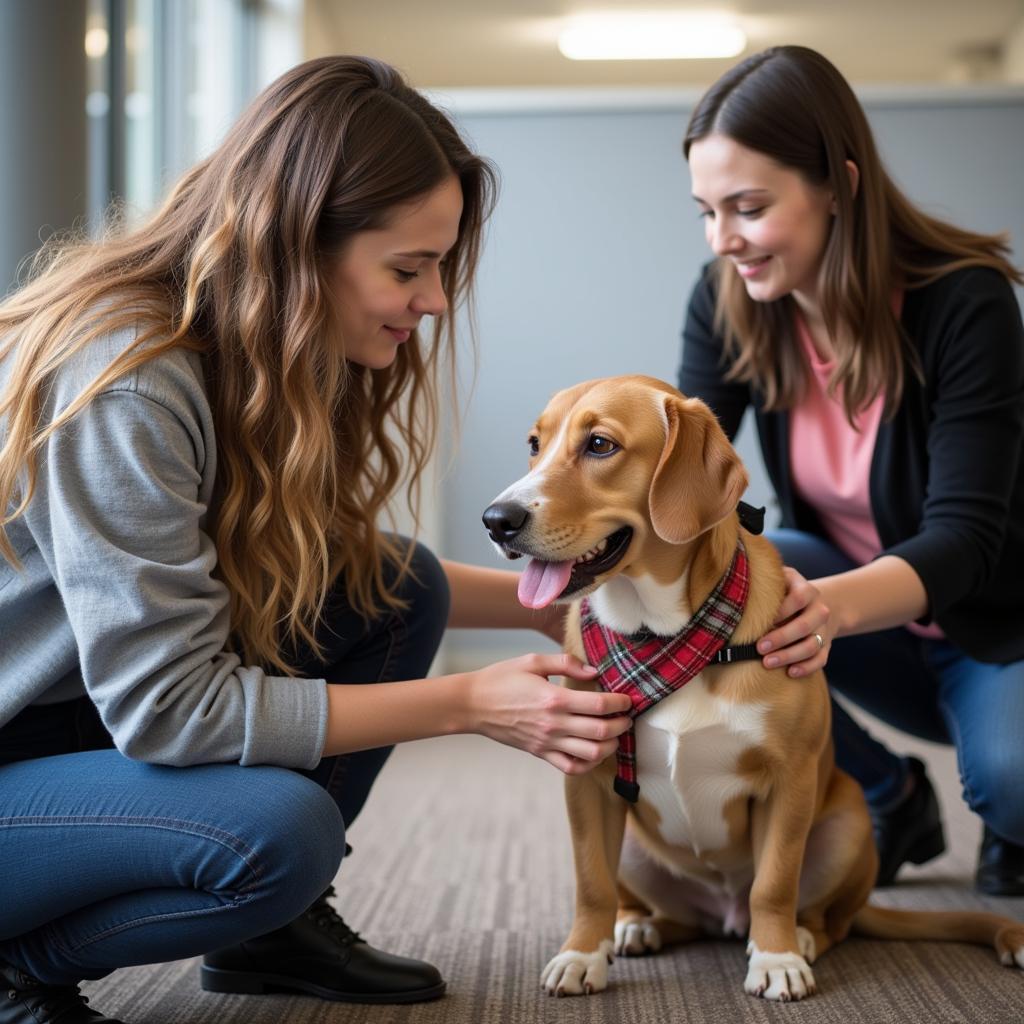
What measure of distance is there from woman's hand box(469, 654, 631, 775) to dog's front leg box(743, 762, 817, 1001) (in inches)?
10.1

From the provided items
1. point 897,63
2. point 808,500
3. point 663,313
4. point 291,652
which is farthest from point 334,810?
point 897,63

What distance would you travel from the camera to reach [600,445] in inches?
60.9

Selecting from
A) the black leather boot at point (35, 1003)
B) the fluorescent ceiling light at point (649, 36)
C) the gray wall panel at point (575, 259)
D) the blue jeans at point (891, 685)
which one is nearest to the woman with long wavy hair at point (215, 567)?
the black leather boot at point (35, 1003)

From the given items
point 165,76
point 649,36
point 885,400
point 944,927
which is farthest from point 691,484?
point 649,36

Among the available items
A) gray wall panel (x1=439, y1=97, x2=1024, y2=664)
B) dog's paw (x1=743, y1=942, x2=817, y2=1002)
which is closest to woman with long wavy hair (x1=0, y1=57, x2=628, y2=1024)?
Result: dog's paw (x1=743, y1=942, x2=817, y2=1002)

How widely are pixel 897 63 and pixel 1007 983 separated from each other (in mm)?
5858

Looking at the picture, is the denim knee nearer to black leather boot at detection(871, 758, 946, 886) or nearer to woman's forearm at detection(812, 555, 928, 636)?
woman's forearm at detection(812, 555, 928, 636)

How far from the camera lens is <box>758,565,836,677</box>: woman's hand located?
1.52 metres

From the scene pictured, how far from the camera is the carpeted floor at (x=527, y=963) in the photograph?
4.95ft

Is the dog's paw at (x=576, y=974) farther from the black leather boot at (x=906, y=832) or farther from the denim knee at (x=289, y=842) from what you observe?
the black leather boot at (x=906, y=832)

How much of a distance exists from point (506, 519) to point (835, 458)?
904 mm

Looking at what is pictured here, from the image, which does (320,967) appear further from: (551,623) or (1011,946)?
(1011,946)

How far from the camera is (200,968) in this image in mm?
1723

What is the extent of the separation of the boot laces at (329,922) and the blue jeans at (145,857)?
0.24 meters
